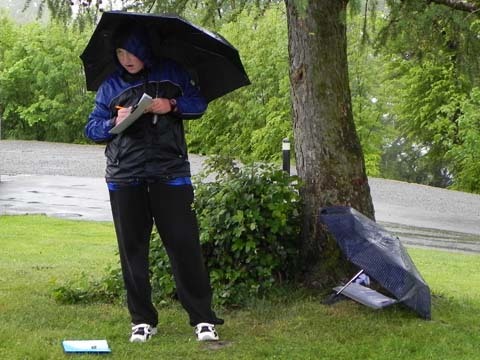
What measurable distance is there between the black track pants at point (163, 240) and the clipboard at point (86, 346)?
285mm

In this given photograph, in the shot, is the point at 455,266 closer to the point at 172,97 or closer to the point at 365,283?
the point at 365,283

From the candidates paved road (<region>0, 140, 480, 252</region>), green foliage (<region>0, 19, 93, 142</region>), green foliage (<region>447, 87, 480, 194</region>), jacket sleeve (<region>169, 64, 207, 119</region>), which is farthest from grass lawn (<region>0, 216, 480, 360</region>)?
green foliage (<region>0, 19, 93, 142</region>)

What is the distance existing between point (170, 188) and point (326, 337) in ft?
4.00

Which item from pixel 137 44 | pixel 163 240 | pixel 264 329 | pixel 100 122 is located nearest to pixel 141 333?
pixel 163 240

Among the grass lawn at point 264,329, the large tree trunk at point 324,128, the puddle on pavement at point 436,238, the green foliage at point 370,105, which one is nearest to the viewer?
the grass lawn at point 264,329

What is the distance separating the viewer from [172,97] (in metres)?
4.60

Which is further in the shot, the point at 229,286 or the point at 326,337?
the point at 229,286

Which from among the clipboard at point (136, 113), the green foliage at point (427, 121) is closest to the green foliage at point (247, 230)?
the clipboard at point (136, 113)

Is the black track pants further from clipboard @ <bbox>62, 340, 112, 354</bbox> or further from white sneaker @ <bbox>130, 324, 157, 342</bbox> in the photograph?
clipboard @ <bbox>62, 340, 112, 354</bbox>

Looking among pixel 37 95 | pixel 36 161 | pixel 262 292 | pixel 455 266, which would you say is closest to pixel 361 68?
pixel 36 161

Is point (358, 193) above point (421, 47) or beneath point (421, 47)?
beneath

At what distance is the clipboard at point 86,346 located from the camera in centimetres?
441

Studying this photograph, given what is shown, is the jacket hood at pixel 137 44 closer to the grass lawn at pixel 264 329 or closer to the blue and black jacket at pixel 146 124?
the blue and black jacket at pixel 146 124

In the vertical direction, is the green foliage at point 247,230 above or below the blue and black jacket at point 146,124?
below
